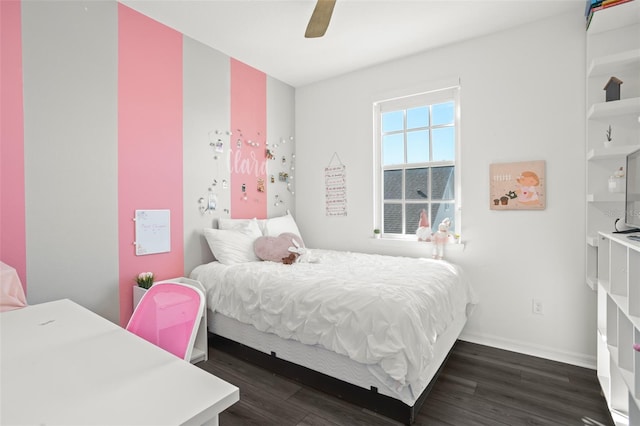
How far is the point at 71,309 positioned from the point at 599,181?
10.9 ft

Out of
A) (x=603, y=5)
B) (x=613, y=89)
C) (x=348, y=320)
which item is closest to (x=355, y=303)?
(x=348, y=320)

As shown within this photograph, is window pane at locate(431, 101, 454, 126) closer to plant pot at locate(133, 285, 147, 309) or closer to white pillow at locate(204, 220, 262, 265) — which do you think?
white pillow at locate(204, 220, 262, 265)

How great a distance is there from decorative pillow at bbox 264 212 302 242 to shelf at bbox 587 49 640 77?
267 centimetres

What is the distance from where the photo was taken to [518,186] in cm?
261

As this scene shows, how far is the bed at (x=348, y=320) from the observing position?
165 centimetres

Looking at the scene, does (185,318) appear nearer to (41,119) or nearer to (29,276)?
(29,276)

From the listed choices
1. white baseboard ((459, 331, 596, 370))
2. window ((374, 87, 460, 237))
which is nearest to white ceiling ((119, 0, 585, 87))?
window ((374, 87, 460, 237))

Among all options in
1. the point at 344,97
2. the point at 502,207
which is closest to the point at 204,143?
the point at 344,97

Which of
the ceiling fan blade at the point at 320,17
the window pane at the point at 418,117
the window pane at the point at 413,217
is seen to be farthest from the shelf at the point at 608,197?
the ceiling fan blade at the point at 320,17

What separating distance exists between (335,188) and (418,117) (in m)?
1.13

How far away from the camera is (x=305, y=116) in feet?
12.7

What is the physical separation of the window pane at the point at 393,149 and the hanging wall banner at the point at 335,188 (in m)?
0.48

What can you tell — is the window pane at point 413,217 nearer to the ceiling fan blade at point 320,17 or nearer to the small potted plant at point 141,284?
the ceiling fan blade at point 320,17

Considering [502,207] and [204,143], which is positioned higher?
[204,143]
